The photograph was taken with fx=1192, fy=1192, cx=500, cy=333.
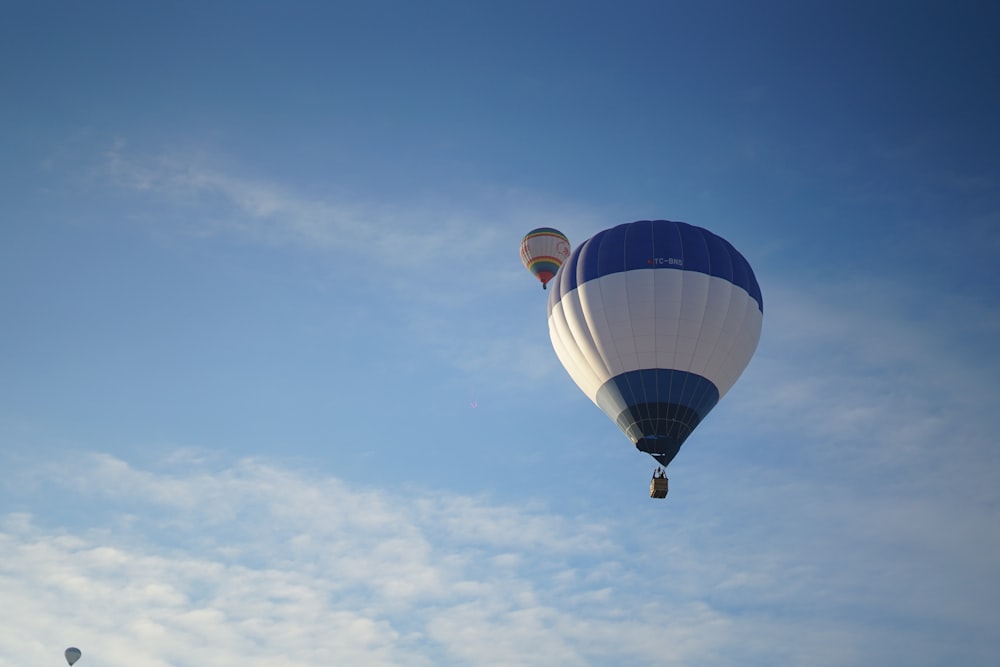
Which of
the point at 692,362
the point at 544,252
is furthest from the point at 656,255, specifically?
the point at 544,252

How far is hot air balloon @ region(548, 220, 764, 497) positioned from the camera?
3969 centimetres

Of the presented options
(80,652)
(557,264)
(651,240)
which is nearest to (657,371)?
(651,240)

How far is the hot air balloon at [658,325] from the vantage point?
39.7 meters

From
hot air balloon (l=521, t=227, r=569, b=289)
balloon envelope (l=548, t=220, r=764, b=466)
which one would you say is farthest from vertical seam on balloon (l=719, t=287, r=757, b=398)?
hot air balloon (l=521, t=227, r=569, b=289)

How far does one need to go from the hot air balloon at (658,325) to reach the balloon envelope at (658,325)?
0.11 ft

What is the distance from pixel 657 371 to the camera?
3972 cm

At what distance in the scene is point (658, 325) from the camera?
131ft

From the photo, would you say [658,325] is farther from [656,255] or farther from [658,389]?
[656,255]

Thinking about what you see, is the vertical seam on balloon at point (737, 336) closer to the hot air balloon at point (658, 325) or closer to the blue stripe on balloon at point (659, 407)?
the hot air balloon at point (658, 325)

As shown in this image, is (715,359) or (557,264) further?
(557,264)

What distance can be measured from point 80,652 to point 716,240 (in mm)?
31350

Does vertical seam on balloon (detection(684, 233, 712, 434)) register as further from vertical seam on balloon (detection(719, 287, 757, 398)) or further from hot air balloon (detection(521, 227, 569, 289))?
hot air balloon (detection(521, 227, 569, 289))

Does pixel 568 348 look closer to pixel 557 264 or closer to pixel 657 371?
pixel 657 371

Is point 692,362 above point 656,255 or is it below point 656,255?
below
